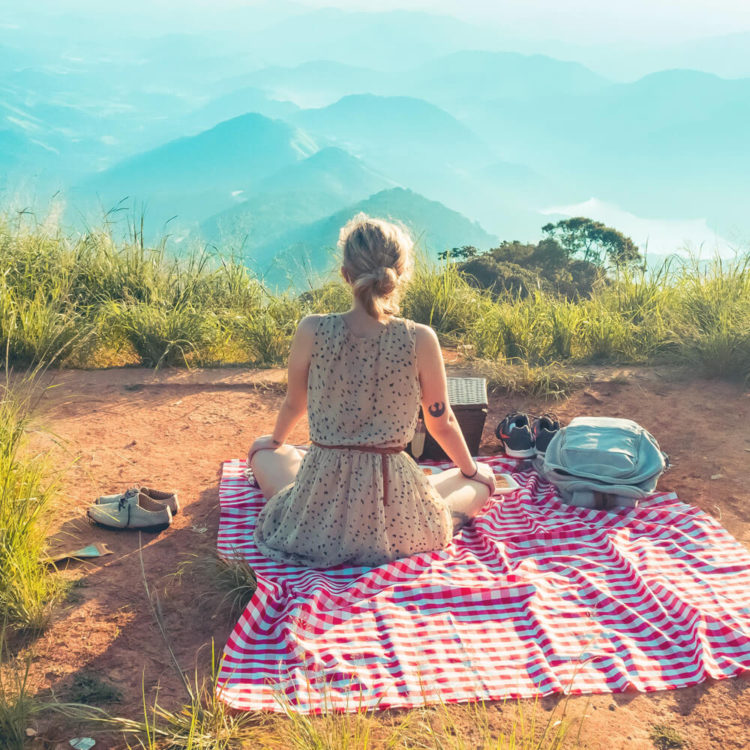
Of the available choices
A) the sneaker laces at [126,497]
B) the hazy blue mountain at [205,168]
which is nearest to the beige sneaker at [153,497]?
the sneaker laces at [126,497]

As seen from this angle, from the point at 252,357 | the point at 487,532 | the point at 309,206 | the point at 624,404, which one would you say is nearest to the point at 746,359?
the point at 624,404

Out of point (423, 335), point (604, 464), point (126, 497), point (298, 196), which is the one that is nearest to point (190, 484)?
→ point (126, 497)

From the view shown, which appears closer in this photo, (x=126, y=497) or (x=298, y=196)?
(x=126, y=497)

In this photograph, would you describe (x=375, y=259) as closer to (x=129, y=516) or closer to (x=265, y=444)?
(x=265, y=444)

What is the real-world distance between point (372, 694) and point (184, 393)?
3281 mm

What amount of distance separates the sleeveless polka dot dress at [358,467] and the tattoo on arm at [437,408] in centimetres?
6

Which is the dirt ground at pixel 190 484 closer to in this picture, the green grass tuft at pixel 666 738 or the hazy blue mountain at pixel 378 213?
the green grass tuft at pixel 666 738

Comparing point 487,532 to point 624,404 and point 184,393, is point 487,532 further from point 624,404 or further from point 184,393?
point 184,393

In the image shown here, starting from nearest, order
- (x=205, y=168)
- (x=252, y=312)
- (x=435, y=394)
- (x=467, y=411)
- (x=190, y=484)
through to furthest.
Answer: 1. (x=435, y=394)
2. (x=190, y=484)
3. (x=467, y=411)
4. (x=252, y=312)
5. (x=205, y=168)

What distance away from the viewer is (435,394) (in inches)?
111

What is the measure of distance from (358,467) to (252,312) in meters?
Result: 3.93

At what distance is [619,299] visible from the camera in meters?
6.60

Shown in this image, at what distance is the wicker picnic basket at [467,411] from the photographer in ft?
13.0

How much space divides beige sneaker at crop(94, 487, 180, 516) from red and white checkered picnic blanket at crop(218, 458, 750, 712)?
0.27 meters
